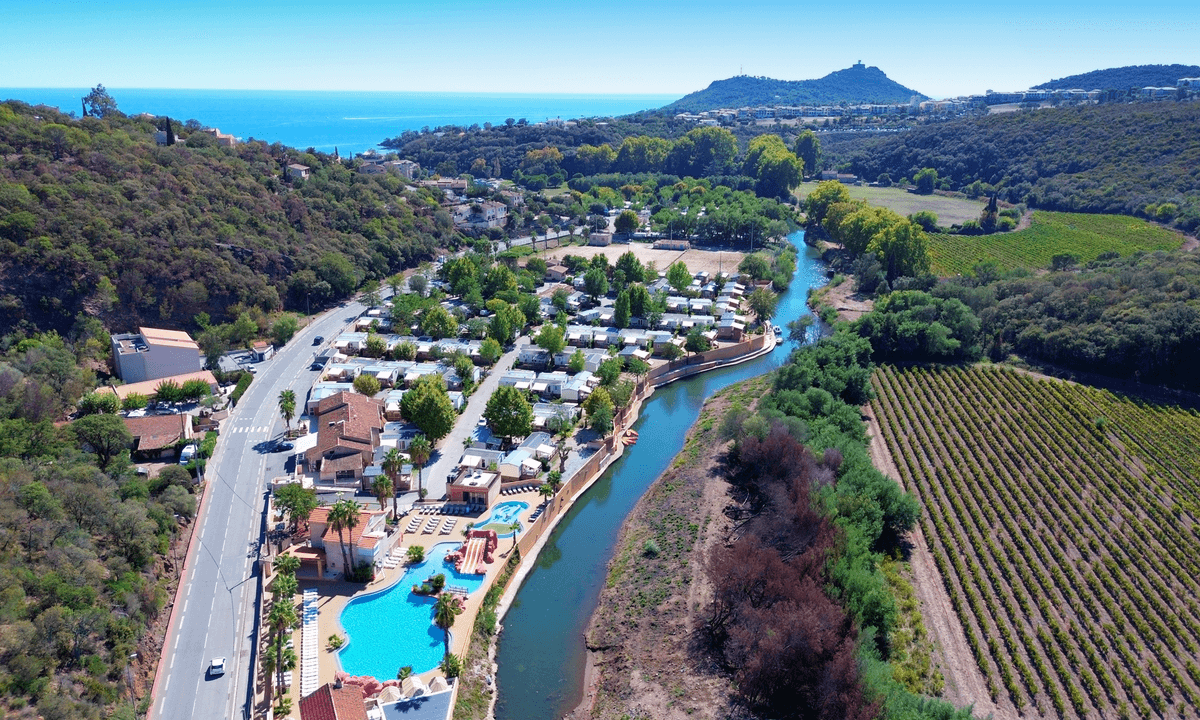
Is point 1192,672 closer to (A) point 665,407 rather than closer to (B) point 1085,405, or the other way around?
(B) point 1085,405

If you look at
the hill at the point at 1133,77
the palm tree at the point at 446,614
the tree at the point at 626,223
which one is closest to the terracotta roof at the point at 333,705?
the palm tree at the point at 446,614

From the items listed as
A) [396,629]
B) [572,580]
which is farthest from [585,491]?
[396,629]

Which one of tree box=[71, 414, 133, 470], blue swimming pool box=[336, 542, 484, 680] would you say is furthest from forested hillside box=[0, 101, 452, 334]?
blue swimming pool box=[336, 542, 484, 680]

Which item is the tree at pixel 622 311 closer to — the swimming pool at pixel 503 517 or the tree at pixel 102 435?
the swimming pool at pixel 503 517

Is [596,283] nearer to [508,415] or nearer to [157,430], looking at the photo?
[508,415]

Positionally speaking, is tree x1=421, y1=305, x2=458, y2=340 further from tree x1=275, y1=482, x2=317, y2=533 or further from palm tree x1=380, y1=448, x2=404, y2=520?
tree x1=275, y1=482, x2=317, y2=533

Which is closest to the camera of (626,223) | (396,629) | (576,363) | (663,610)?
(396,629)
